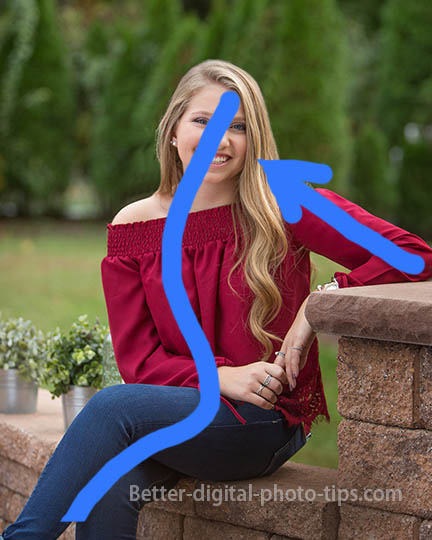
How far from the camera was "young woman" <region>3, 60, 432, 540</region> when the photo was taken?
1882 millimetres

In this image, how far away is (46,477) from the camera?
186 centimetres

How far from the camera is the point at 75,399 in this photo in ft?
8.75

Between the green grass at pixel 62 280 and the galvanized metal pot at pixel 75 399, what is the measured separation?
166 centimetres

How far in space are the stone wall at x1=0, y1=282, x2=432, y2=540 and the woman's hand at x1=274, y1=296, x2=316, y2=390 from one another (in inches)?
3.3

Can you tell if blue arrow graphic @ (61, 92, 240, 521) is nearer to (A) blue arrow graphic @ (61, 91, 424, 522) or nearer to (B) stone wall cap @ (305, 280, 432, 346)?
(A) blue arrow graphic @ (61, 91, 424, 522)

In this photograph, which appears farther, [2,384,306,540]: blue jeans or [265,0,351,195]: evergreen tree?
[265,0,351,195]: evergreen tree

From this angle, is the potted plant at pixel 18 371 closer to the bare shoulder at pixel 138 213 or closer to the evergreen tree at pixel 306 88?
the bare shoulder at pixel 138 213

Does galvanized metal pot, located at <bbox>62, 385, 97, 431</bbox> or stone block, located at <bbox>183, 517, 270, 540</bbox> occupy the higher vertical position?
galvanized metal pot, located at <bbox>62, 385, 97, 431</bbox>

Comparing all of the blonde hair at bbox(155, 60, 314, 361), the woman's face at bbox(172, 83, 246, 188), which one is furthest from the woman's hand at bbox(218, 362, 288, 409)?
the woman's face at bbox(172, 83, 246, 188)

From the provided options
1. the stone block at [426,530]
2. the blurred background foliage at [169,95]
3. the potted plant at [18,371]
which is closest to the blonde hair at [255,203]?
the stone block at [426,530]

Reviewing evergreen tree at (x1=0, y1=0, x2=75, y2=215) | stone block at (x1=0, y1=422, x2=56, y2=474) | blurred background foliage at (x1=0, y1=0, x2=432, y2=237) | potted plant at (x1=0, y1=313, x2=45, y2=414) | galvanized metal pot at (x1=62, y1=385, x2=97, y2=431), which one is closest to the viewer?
stone block at (x1=0, y1=422, x2=56, y2=474)

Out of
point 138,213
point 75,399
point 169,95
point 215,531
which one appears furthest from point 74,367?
point 169,95

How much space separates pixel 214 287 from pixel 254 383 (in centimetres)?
29

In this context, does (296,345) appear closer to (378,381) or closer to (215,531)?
(378,381)
